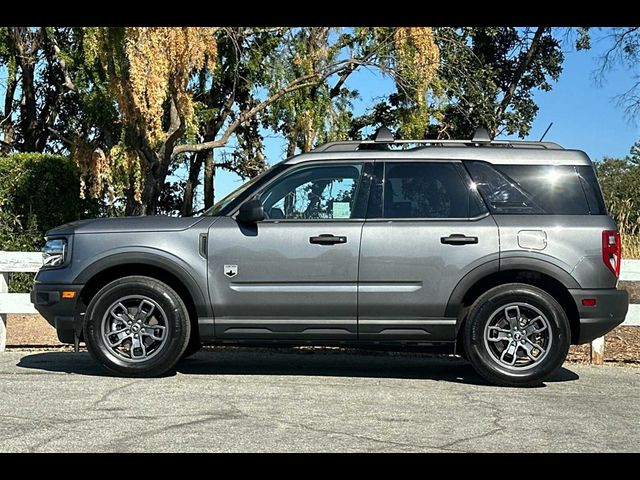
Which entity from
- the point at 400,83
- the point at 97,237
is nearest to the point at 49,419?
the point at 97,237

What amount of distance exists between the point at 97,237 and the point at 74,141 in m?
7.99

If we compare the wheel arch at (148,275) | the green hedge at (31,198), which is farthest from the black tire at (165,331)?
the green hedge at (31,198)

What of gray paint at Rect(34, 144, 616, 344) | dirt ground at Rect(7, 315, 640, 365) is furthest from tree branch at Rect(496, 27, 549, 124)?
gray paint at Rect(34, 144, 616, 344)

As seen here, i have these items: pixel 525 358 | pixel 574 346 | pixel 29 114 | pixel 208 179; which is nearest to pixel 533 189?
pixel 525 358

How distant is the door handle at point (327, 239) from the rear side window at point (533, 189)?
1312 mm

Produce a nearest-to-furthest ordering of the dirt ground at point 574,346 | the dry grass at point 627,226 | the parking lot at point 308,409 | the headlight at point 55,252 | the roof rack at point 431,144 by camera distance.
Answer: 1. the parking lot at point 308,409
2. the headlight at point 55,252
3. the roof rack at point 431,144
4. the dirt ground at point 574,346
5. the dry grass at point 627,226

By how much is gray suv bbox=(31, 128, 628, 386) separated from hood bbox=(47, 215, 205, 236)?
0.7 inches

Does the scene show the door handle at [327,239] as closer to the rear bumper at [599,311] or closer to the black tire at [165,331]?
the black tire at [165,331]

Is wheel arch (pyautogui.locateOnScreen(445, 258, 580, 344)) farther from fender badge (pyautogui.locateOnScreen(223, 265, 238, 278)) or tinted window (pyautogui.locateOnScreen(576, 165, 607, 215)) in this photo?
fender badge (pyautogui.locateOnScreen(223, 265, 238, 278))

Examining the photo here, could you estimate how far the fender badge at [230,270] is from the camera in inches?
297

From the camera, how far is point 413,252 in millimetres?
7461

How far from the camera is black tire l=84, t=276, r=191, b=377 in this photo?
7.55m

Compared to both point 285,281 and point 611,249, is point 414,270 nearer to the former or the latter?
point 285,281
